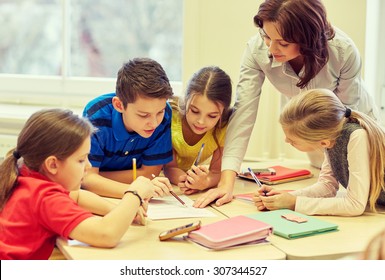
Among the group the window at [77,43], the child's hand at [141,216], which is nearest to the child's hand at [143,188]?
the child's hand at [141,216]

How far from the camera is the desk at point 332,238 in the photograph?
152cm

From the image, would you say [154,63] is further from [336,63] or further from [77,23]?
[77,23]

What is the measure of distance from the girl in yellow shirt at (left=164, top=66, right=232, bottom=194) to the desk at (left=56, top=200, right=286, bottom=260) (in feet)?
1.67

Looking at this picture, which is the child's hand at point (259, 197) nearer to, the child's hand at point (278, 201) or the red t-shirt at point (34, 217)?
the child's hand at point (278, 201)

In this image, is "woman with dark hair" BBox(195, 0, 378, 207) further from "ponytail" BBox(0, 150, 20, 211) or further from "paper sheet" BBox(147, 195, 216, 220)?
"ponytail" BBox(0, 150, 20, 211)

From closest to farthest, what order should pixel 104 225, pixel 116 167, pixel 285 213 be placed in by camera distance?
pixel 104 225 → pixel 285 213 → pixel 116 167

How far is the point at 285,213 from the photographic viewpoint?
1.80 metres

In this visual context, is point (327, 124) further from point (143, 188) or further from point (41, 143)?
point (41, 143)

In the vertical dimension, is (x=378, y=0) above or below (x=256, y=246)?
above

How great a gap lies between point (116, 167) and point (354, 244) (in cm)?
91

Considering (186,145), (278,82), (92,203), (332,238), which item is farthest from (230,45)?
(332,238)

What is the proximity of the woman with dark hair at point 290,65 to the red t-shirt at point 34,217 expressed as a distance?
52cm

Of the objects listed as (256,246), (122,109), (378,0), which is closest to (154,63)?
(122,109)

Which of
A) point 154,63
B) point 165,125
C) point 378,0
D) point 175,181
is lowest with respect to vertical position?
point 175,181
